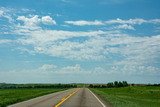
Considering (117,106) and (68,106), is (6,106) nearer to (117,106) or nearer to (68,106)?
(68,106)

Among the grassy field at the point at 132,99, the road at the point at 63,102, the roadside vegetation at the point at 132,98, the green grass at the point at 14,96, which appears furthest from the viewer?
the green grass at the point at 14,96

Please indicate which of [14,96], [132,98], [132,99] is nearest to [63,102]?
[132,99]

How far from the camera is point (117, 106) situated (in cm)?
2686

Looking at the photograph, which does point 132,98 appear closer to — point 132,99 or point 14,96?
point 132,99

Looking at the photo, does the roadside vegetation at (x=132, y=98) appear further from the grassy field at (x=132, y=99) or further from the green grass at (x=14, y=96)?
the green grass at (x=14, y=96)

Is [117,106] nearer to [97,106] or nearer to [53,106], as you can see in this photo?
[97,106]

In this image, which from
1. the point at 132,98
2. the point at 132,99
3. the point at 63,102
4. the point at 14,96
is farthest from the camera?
the point at 14,96

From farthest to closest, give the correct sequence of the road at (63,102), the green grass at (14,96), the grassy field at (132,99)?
the green grass at (14,96) → the grassy field at (132,99) → the road at (63,102)

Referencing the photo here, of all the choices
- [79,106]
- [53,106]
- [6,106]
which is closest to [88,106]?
[79,106]

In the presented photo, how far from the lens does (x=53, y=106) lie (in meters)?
26.1

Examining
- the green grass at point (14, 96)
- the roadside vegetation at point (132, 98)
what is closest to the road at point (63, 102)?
the green grass at point (14, 96)

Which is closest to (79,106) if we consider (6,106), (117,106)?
(117,106)

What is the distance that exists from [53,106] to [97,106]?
3.39 m

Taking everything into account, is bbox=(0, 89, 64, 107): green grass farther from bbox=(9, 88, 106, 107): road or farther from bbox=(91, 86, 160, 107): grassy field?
bbox=(91, 86, 160, 107): grassy field
